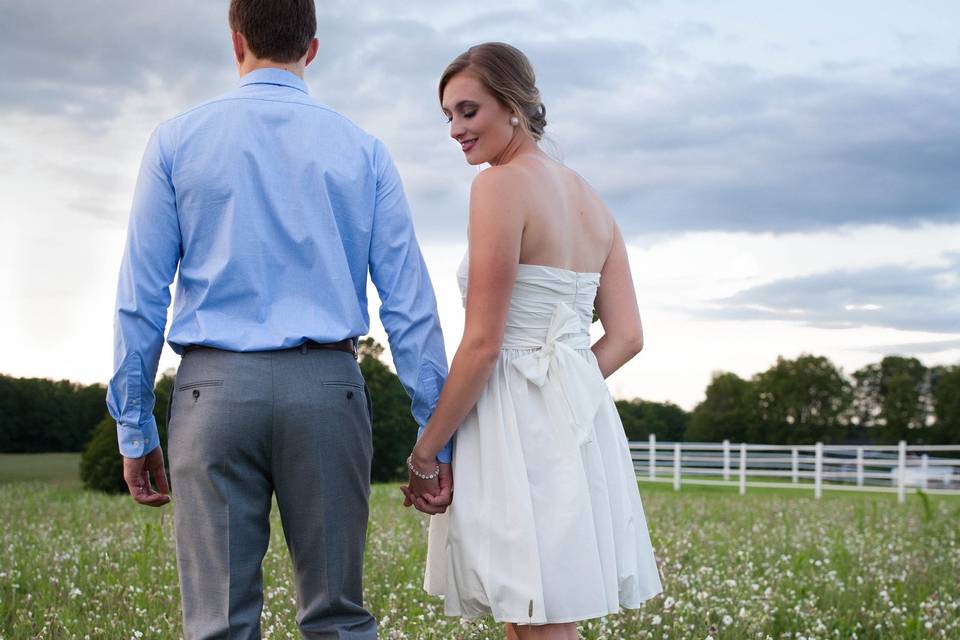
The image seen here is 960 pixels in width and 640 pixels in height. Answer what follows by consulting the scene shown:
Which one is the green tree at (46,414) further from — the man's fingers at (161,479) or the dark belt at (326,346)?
the dark belt at (326,346)

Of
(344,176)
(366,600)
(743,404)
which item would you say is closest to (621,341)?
(344,176)

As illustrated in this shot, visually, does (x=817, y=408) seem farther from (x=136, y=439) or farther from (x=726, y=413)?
(x=136, y=439)

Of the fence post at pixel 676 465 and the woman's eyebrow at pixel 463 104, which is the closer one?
the woman's eyebrow at pixel 463 104

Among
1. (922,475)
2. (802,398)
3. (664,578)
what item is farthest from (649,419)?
(664,578)

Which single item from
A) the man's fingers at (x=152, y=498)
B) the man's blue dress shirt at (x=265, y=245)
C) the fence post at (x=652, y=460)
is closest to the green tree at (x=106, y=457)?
the man's fingers at (x=152, y=498)

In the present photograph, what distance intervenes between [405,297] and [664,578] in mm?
4361

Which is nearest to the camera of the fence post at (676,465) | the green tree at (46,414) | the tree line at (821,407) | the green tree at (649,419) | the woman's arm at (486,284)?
the woman's arm at (486,284)

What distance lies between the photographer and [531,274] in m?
3.15

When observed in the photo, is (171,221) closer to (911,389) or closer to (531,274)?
(531,274)

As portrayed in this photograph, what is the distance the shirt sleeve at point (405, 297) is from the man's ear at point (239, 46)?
535 mm

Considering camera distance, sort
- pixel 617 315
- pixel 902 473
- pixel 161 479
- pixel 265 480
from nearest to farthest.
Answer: pixel 265 480
pixel 161 479
pixel 617 315
pixel 902 473

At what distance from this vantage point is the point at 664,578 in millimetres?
6691

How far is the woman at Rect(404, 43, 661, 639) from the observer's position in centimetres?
303

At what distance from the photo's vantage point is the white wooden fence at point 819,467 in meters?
23.8
